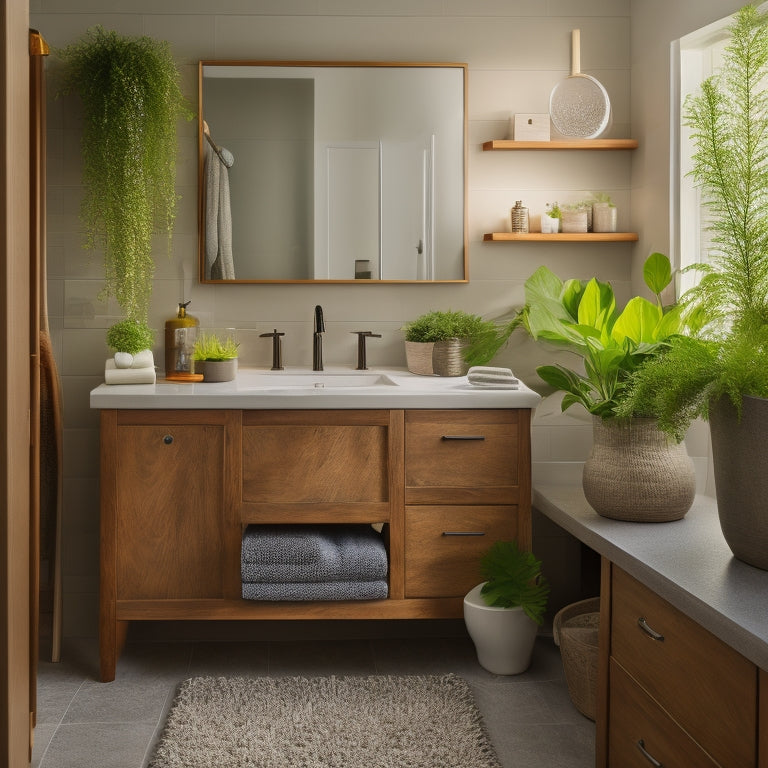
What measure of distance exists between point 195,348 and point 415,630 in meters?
1.30

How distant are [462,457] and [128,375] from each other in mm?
1099

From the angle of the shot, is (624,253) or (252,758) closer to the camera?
(252,758)

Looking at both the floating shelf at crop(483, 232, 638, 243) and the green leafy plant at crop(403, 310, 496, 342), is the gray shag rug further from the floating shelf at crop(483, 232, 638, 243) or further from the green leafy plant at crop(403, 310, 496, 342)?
the floating shelf at crop(483, 232, 638, 243)

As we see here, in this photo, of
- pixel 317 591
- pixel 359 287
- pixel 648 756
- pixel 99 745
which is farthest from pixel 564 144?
pixel 99 745

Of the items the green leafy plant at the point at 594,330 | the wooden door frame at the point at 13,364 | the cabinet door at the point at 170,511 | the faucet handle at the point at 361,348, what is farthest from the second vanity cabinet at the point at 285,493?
the wooden door frame at the point at 13,364

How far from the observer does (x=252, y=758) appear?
7.61 feet

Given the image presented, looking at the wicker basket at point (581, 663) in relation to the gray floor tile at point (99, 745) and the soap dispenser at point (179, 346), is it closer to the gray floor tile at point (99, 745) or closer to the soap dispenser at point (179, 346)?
the gray floor tile at point (99, 745)

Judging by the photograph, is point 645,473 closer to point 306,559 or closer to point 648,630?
point 648,630

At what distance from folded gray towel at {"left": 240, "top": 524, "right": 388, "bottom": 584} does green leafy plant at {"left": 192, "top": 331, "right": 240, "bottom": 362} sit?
650 mm

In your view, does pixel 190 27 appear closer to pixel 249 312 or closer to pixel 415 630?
pixel 249 312

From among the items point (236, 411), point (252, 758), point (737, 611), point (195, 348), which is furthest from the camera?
point (195, 348)

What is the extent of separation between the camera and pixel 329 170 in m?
3.22

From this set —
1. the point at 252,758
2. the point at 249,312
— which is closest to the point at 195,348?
the point at 249,312

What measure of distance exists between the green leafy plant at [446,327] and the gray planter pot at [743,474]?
1312 mm
